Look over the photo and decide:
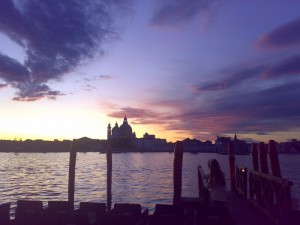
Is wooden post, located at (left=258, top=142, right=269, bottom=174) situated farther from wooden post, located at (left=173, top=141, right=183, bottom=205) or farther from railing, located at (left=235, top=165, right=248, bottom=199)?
railing, located at (left=235, top=165, right=248, bottom=199)

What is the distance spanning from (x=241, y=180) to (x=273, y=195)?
23.1ft

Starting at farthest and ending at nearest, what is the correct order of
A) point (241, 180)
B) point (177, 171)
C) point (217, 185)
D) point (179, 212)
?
point (241, 180), point (177, 171), point (217, 185), point (179, 212)

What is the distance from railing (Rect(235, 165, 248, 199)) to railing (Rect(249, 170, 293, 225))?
2.25m

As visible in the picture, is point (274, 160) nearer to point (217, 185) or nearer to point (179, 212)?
point (217, 185)

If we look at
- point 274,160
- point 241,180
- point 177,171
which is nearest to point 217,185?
point 274,160

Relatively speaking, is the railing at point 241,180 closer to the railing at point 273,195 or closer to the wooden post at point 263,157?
the railing at point 273,195

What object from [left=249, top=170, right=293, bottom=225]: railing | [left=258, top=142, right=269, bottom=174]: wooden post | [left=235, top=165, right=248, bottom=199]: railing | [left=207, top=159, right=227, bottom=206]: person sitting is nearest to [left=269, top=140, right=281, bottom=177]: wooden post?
[left=249, top=170, right=293, bottom=225]: railing

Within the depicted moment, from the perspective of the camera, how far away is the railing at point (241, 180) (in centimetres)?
1838

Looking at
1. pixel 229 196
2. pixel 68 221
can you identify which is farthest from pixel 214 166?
pixel 229 196

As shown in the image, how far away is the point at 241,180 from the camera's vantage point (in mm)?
19406

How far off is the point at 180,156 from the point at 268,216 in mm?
4818

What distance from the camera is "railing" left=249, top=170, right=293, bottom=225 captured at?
9953 mm

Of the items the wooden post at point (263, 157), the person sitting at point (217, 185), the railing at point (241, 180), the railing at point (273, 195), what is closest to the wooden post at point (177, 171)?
the railing at point (273, 195)

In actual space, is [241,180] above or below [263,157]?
below
